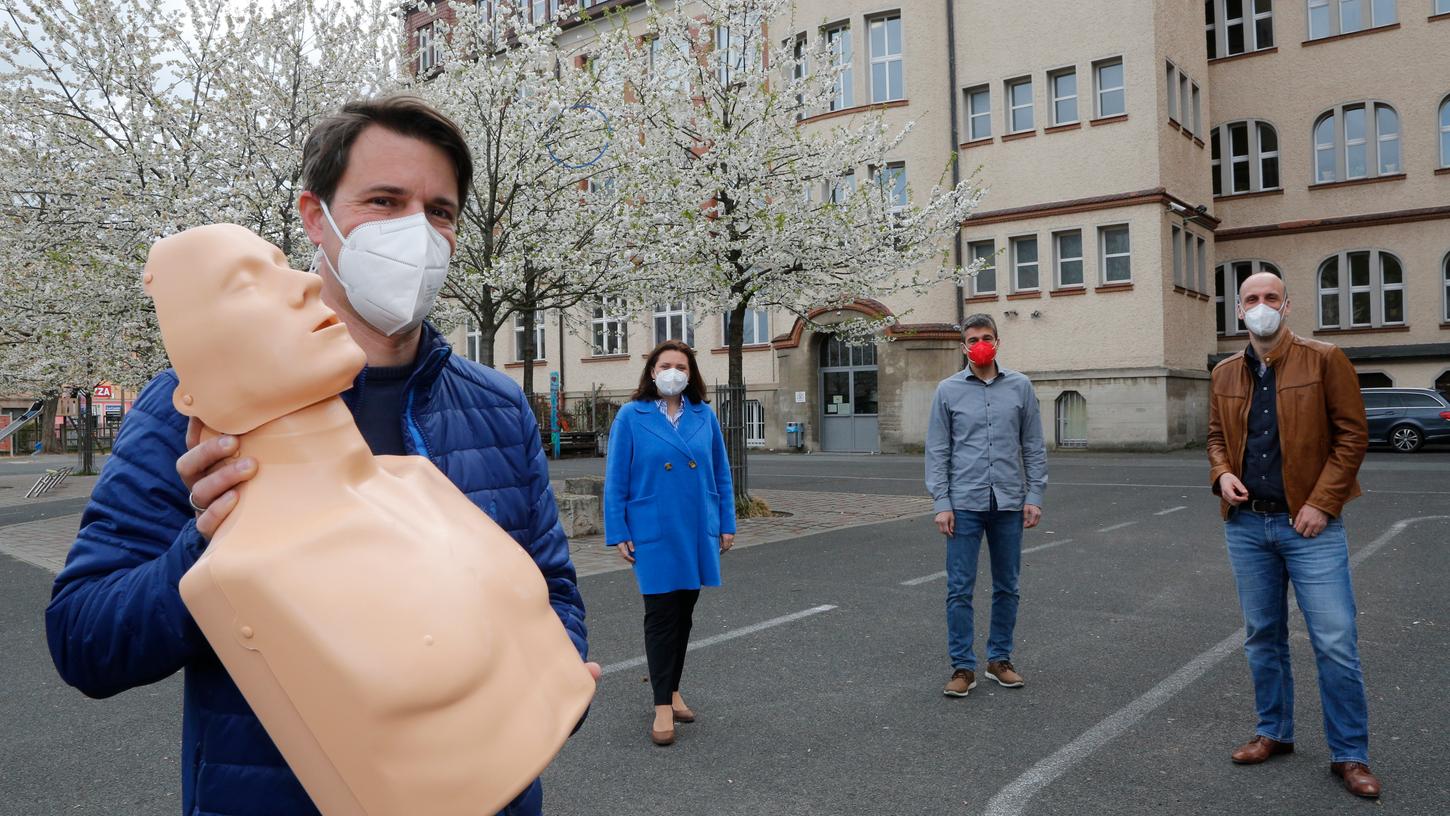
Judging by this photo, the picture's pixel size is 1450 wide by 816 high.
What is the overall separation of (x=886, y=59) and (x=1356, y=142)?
14519 mm

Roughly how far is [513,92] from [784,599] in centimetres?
961

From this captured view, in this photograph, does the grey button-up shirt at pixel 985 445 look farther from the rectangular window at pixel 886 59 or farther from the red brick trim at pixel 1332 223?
the red brick trim at pixel 1332 223

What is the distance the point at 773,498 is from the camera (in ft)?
54.9

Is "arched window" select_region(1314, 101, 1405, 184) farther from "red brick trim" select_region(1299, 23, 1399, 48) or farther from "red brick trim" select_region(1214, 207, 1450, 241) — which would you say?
"red brick trim" select_region(1299, 23, 1399, 48)

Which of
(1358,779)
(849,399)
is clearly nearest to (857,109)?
(849,399)

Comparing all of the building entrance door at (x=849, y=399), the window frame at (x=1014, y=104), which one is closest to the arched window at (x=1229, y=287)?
the window frame at (x=1014, y=104)

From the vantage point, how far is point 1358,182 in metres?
29.9

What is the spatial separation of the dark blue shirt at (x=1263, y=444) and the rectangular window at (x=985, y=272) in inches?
991

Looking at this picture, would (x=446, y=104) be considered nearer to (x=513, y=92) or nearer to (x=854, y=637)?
(x=513, y=92)

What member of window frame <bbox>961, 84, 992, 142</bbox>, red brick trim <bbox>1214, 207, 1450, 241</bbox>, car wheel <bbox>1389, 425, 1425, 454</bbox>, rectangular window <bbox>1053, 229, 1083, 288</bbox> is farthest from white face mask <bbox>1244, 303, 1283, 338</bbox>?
red brick trim <bbox>1214, 207, 1450, 241</bbox>

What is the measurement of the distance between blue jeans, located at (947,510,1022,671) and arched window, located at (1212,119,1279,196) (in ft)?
102

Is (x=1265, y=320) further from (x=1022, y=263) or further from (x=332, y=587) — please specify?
(x=1022, y=263)

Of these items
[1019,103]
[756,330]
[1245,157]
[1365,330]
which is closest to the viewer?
[1019,103]

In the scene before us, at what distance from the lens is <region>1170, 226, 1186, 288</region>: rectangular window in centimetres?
2756
